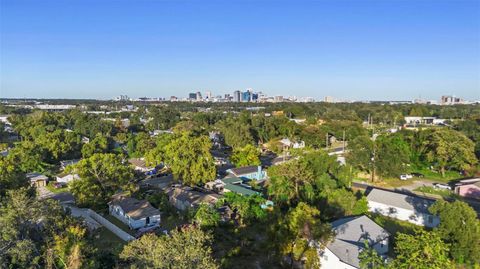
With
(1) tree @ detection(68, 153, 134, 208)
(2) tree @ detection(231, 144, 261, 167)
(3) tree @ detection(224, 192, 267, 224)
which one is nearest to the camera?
(3) tree @ detection(224, 192, 267, 224)

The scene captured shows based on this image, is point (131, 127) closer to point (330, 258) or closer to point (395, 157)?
point (395, 157)

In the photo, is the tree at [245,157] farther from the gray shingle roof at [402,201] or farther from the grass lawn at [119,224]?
the grass lawn at [119,224]

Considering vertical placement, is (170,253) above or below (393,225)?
above

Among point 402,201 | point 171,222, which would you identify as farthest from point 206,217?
point 402,201

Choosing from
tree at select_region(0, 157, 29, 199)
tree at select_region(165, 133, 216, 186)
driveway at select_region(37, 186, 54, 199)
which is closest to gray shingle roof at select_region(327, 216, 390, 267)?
tree at select_region(165, 133, 216, 186)

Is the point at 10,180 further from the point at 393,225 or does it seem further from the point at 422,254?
the point at 393,225

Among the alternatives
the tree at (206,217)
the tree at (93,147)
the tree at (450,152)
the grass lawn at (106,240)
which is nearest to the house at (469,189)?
the tree at (450,152)

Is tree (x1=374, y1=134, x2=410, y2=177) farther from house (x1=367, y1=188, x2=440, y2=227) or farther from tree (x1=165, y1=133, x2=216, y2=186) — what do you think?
Result: tree (x1=165, y1=133, x2=216, y2=186)
